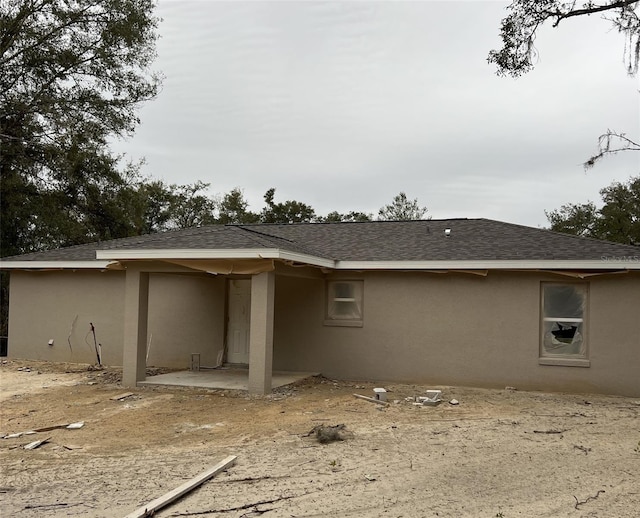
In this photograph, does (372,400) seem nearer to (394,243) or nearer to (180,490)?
(394,243)

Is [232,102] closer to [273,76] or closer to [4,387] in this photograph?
[273,76]

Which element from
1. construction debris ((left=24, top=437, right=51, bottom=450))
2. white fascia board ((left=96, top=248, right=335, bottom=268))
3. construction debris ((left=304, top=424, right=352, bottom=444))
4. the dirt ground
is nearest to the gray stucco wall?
the dirt ground

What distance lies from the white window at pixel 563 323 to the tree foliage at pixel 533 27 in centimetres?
404

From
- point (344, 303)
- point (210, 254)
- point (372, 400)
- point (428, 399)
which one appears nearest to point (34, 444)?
point (210, 254)

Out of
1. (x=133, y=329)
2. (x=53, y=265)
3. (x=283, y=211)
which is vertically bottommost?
(x=133, y=329)

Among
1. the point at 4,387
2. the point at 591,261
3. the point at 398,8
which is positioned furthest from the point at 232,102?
the point at 591,261

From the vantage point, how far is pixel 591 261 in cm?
1034

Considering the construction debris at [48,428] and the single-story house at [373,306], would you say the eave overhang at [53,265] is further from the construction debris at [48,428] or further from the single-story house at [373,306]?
the construction debris at [48,428]

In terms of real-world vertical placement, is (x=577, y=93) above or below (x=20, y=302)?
above

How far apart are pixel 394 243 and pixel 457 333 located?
2626mm

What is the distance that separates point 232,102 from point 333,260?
9773mm

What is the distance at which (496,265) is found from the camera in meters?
10.9

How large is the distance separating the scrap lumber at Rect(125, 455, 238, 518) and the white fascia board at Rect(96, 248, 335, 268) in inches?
158

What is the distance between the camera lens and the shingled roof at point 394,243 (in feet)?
34.2
